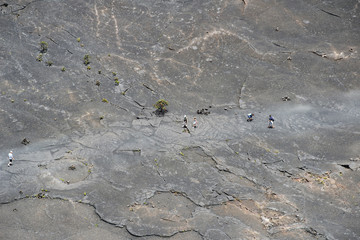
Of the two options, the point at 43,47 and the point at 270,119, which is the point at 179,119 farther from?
the point at 43,47

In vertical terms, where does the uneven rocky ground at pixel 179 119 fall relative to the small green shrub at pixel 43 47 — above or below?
below

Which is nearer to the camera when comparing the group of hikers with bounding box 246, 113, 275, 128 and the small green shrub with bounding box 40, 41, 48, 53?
the group of hikers with bounding box 246, 113, 275, 128

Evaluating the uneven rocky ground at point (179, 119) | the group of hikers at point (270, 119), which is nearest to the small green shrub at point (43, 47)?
the uneven rocky ground at point (179, 119)

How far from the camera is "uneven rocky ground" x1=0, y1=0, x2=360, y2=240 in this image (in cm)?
2319

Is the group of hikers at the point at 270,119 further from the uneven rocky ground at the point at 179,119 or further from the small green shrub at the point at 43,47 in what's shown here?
the small green shrub at the point at 43,47

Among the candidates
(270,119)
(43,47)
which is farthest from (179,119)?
(43,47)

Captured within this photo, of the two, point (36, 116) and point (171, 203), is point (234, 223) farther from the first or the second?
point (36, 116)

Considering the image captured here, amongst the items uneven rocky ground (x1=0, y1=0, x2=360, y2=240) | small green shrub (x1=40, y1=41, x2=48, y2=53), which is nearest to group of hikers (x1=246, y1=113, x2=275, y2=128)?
uneven rocky ground (x1=0, y1=0, x2=360, y2=240)

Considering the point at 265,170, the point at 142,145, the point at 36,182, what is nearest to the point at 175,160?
the point at 142,145

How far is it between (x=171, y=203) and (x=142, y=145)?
5.16m

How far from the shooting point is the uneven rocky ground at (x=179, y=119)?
23188 mm

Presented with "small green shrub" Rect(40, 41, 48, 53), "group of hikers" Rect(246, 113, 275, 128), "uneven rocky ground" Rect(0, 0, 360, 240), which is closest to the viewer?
"uneven rocky ground" Rect(0, 0, 360, 240)

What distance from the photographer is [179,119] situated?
30.1 m

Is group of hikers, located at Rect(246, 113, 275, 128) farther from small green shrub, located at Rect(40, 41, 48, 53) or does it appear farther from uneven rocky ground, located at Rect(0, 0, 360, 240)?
small green shrub, located at Rect(40, 41, 48, 53)
